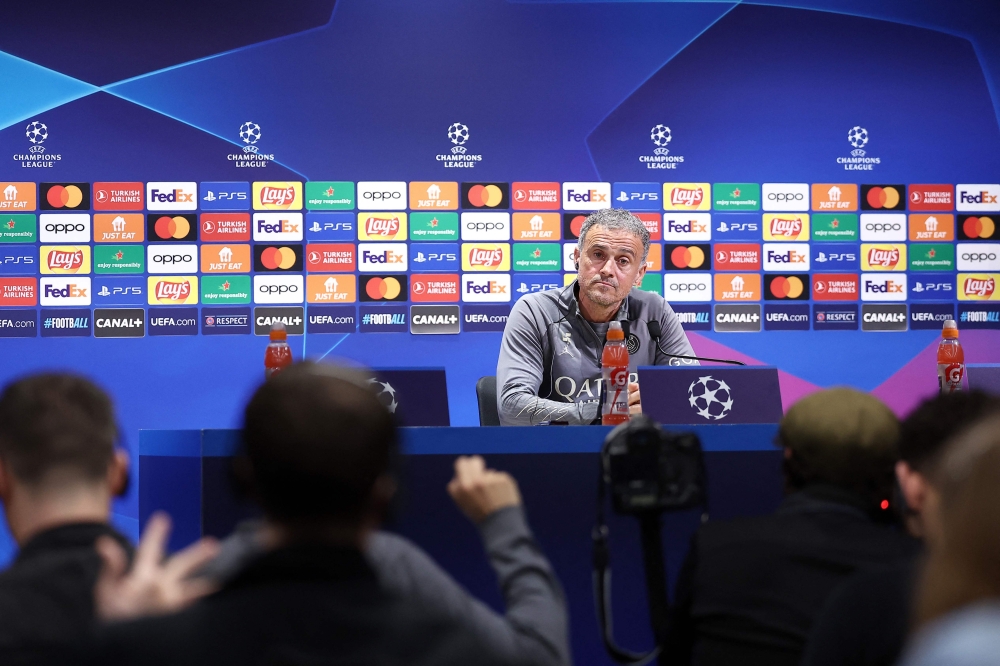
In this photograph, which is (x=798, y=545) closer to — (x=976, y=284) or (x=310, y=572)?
(x=310, y=572)

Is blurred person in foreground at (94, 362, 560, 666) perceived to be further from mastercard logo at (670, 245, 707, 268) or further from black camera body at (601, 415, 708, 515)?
mastercard logo at (670, 245, 707, 268)

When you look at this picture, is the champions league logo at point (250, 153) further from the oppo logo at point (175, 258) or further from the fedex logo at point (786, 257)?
the fedex logo at point (786, 257)

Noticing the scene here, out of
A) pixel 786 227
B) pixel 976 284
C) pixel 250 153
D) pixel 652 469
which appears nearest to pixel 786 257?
pixel 786 227

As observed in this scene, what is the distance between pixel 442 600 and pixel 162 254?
3244 millimetres

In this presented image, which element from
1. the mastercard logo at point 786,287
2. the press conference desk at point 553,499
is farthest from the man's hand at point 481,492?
the mastercard logo at point 786,287

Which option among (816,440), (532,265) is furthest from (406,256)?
(816,440)

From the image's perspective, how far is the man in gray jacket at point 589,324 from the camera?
9.46ft

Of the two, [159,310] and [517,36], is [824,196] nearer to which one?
[517,36]

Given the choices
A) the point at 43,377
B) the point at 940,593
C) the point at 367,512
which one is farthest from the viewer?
the point at 43,377

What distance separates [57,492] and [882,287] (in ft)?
12.7

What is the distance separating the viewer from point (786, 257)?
4.16 meters

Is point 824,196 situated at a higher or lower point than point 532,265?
higher

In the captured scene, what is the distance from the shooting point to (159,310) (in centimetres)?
399

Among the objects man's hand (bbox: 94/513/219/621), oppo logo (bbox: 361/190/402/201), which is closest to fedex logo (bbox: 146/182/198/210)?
oppo logo (bbox: 361/190/402/201)
